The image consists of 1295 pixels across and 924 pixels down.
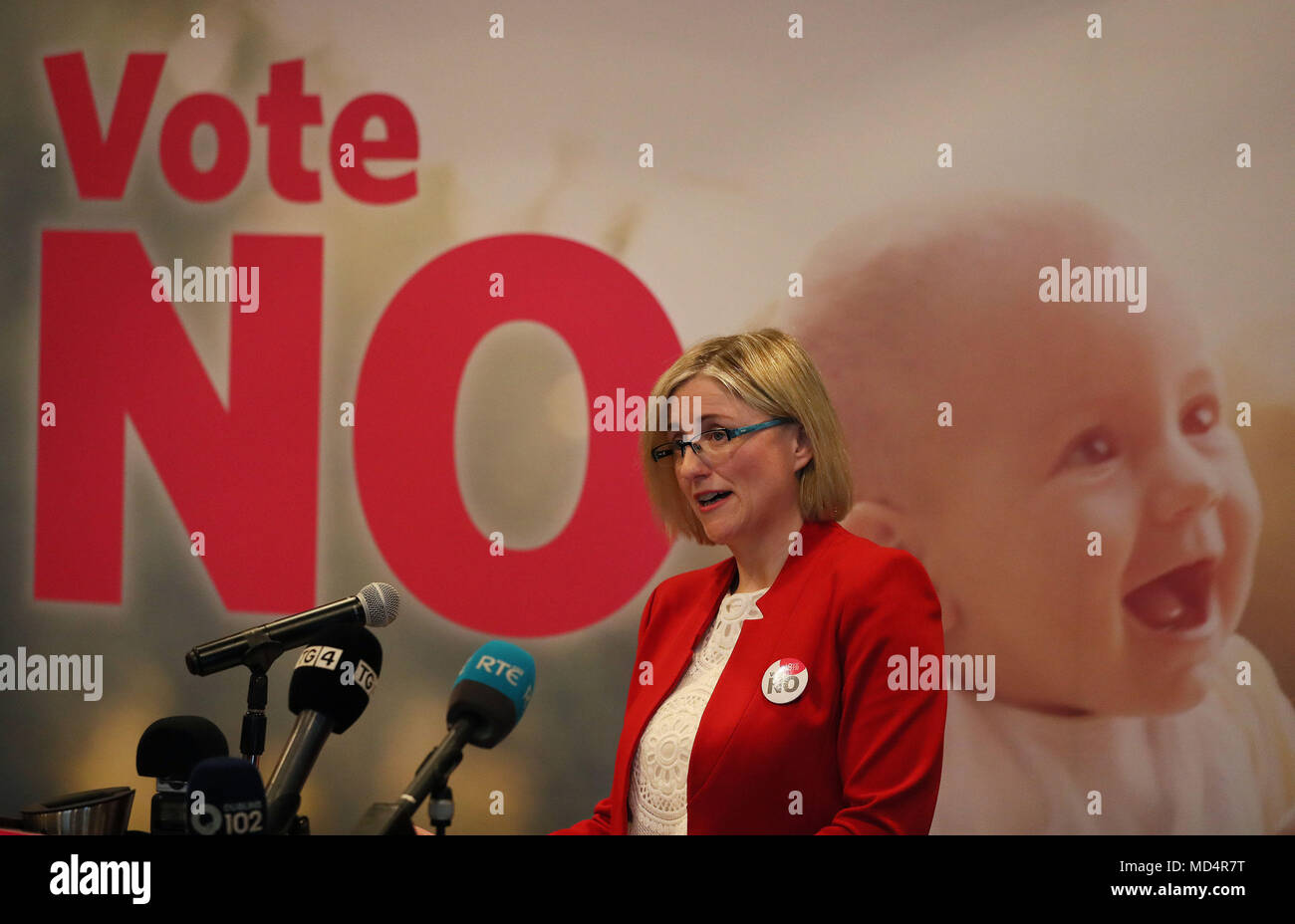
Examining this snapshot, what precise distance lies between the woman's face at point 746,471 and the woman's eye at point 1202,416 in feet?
6.20

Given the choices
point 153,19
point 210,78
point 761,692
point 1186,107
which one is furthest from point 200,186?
point 1186,107

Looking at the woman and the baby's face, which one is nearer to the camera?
the woman

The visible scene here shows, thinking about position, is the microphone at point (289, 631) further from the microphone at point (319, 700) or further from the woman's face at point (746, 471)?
the woman's face at point (746, 471)

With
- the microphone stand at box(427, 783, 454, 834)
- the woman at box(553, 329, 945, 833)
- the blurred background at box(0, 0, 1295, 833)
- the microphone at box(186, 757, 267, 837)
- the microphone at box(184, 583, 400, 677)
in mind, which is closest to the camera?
the microphone at box(186, 757, 267, 837)

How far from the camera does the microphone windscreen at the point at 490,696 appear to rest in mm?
1818

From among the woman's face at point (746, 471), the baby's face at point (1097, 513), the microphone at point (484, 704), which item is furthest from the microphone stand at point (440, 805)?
the baby's face at point (1097, 513)

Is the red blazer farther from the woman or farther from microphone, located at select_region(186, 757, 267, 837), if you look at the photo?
microphone, located at select_region(186, 757, 267, 837)

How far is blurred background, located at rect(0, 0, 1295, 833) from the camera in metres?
3.88

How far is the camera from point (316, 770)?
3.92 metres

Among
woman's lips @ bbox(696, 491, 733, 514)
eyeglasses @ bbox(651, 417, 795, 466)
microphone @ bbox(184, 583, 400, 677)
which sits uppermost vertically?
eyeglasses @ bbox(651, 417, 795, 466)

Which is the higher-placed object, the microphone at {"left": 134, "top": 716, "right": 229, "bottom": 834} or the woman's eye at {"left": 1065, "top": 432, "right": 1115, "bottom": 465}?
the woman's eye at {"left": 1065, "top": 432, "right": 1115, "bottom": 465}

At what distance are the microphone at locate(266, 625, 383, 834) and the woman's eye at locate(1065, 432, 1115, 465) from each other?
2.61 m

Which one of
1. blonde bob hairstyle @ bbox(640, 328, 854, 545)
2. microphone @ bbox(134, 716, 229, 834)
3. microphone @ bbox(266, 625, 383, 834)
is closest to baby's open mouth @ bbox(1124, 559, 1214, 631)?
blonde bob hairstyle @ bbox(640, 328, 854, 545)

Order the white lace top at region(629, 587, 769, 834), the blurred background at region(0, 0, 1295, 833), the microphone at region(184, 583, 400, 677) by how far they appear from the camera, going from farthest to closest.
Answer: the blurred background at region(0, 0, 1295, 833)
the white lace top at region(629, 587, 769, 834)
the microphone at region(184, 583, 400, 677)
